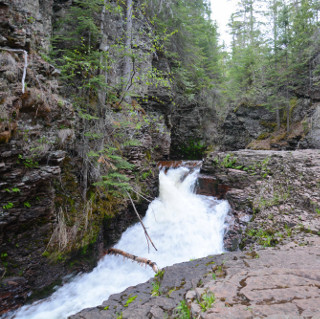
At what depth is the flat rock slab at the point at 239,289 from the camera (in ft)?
7.09

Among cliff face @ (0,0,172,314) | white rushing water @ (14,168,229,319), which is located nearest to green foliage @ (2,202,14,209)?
cliff face @ (0,0,172,314)

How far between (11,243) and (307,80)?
18.6 m

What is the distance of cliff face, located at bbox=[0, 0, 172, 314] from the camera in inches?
174

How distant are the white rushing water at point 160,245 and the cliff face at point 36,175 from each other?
439 millimetres

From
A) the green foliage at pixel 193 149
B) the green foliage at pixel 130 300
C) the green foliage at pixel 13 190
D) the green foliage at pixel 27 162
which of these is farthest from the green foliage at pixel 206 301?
the green foliage at pixel 193 149

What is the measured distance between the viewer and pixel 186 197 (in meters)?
10.5

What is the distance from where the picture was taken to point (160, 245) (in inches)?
295

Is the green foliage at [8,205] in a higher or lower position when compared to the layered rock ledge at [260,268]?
higher

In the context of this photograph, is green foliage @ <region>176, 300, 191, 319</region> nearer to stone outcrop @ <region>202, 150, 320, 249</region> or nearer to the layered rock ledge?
the layered rock ledge

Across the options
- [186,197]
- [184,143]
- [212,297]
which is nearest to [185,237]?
[186,197]

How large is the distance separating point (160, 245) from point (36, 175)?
4.93 meters

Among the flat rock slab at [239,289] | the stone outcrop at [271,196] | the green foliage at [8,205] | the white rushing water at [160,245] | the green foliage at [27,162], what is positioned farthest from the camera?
the stone outcrop at [271,196]

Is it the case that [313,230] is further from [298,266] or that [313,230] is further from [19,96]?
[19,96]

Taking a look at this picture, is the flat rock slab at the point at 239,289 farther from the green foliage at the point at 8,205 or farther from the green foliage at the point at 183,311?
the green foliage at the point at 8,205
